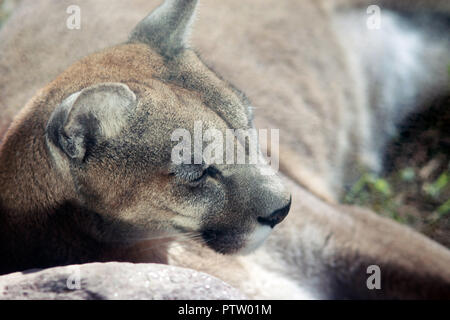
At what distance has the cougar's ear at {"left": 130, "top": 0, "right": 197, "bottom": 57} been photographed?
2.21 metres

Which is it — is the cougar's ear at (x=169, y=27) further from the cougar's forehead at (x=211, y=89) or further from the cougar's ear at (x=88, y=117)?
the cougar's ear at (x=88, y=117)

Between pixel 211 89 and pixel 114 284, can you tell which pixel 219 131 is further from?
pixel 114 284

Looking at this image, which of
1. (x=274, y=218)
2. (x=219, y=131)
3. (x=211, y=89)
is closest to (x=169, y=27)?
(x=211, y=89)

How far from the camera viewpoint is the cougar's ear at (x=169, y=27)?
7.23 feet

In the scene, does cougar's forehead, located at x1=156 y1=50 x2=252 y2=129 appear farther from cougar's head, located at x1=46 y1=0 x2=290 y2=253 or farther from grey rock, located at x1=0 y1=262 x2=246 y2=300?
grey rock, located at x1=0 y1=262 x2=246 y2=300

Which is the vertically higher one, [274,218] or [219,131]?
[219,131]

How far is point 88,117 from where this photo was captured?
5.49 ft

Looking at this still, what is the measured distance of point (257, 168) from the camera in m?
1.92

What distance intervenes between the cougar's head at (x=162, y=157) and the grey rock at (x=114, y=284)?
29 centimetres

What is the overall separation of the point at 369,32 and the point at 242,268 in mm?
2740

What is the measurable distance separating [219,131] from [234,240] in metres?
0.41

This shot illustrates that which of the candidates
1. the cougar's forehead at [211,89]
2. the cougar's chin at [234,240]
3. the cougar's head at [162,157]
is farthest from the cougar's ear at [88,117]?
the cougar's chin at [234,240]
